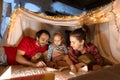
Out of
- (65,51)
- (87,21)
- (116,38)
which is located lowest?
(65,51)

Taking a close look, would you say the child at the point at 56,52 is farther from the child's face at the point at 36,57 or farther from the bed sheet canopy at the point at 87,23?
the bed sheet canopy at the point at 87,23

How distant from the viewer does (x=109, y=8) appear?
6.01 ft

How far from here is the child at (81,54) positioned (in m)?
1.71

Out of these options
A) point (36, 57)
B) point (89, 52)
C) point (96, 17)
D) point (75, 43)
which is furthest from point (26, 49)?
point (96, 17)

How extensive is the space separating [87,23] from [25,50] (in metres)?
0.66

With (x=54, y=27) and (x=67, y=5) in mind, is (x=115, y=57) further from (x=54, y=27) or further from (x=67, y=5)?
(x=67, y=5)

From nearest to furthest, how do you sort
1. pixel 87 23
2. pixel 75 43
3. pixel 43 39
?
pixel 75 43
pixel 43 39
pixel 87 23

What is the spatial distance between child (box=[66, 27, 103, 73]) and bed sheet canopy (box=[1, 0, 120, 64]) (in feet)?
0.62

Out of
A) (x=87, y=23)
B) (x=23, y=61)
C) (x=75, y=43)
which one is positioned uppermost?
(x=87, y=23)

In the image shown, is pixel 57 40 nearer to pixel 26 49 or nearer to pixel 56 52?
pixel 56 52

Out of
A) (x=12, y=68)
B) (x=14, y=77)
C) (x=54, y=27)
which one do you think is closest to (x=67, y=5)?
(x=54, y=27)

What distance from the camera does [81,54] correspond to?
5.98 feet

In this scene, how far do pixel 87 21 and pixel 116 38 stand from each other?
0.32 m

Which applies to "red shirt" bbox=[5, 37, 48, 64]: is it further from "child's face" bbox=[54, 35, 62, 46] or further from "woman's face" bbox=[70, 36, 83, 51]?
"woman's face" bbox=[70, 36, 83, 51]
